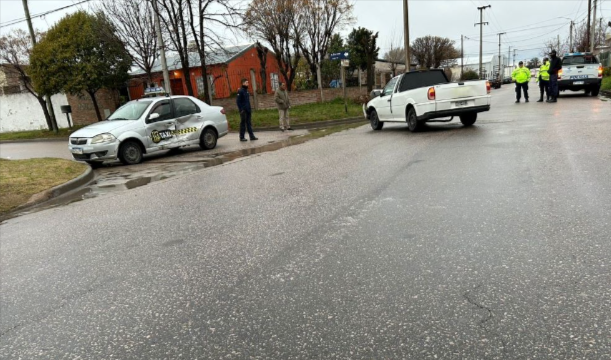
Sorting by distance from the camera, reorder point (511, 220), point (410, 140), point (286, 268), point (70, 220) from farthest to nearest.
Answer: point (410, 140)
point (70, 220)
point (511, 220)
point (286, 268)

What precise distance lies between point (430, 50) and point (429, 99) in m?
57.9

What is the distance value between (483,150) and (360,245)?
5144 millimetres

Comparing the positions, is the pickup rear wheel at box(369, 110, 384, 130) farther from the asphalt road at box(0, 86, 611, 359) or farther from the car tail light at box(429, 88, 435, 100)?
the asphalt road at box(0, 86, 611, 359)

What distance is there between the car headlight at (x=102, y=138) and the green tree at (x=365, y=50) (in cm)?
2156

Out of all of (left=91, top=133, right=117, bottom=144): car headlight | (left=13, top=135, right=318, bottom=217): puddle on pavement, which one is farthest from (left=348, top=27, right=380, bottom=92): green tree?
(left=91, top=133, right=117, bottom=144): car headlight

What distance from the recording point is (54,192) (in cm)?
805

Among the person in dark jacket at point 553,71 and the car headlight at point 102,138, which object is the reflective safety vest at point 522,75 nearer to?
the person in dark jacket at point 553,71

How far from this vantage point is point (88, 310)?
3072 mm

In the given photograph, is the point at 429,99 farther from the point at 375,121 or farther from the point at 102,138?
the point at 102,138

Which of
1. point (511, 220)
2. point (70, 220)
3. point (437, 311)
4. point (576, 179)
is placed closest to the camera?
point (437, 311)

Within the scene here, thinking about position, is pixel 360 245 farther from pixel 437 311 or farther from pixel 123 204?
pixel 123 204

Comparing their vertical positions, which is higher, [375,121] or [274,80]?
[274,80]

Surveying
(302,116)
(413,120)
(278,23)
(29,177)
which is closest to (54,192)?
(29,177)

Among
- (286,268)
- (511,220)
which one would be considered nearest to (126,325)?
(286,268)
